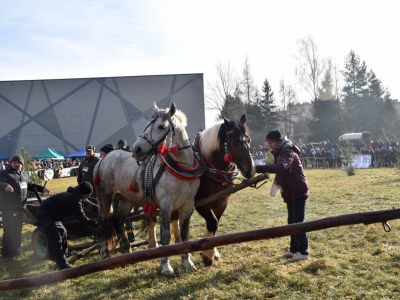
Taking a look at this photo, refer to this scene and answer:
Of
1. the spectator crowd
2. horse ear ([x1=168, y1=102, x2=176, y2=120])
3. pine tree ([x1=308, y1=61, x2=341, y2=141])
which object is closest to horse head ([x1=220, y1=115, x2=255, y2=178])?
horse ear ([x1=168, y1=102, x2=176, y2=120])

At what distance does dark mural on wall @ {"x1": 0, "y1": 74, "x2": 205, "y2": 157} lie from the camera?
39531 millimetres

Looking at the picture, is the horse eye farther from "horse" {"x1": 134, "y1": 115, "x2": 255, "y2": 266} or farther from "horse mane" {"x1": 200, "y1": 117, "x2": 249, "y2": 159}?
"horse mane" {"x1": 200, "y1": 117, "x2": 249, "y2": 159}

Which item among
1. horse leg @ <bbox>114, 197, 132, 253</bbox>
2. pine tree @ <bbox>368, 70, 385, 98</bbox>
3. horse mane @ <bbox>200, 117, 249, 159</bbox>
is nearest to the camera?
horse mane @ <bbox>200, 117, 249, 159</bbox>

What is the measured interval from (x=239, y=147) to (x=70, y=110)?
38.2m

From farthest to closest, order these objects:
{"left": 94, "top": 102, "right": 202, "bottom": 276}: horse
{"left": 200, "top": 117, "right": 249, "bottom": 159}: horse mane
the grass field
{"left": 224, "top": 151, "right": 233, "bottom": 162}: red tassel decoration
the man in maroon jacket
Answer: the man in maroon jacket → {"left": 200, "top": 117, "right": 249, "bottom": 159}: horse mane → {"left": 224, "top": 151, "right": 233, "bottom": 162}: red tassel decoration → {"left": 94, "top": 102, "right": 202, "bottom": 276}: horse → the grass field

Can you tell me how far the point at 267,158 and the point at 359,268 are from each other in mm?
16264

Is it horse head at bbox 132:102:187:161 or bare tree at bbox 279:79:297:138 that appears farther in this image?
bare tree at bbox 279:79:297:138

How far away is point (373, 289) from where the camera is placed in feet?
14.0

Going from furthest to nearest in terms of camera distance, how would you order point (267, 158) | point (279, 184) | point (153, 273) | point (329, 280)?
point (267, 158) → point (279, 184) → point (153, 273) → point (329, 280)

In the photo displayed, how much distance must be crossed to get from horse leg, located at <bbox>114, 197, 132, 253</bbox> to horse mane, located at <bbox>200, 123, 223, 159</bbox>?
1730 mm

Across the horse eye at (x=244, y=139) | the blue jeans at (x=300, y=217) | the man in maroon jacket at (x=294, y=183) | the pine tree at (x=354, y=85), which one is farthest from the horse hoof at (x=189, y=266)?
the pine tree at (x=354, y=85)

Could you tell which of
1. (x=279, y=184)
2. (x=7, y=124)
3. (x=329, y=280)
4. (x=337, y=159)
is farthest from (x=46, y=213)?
(x=7, y=124)

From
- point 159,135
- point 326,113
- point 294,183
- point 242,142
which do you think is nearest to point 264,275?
point 294,183

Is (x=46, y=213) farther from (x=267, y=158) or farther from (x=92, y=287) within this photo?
(x=267, y=158)
